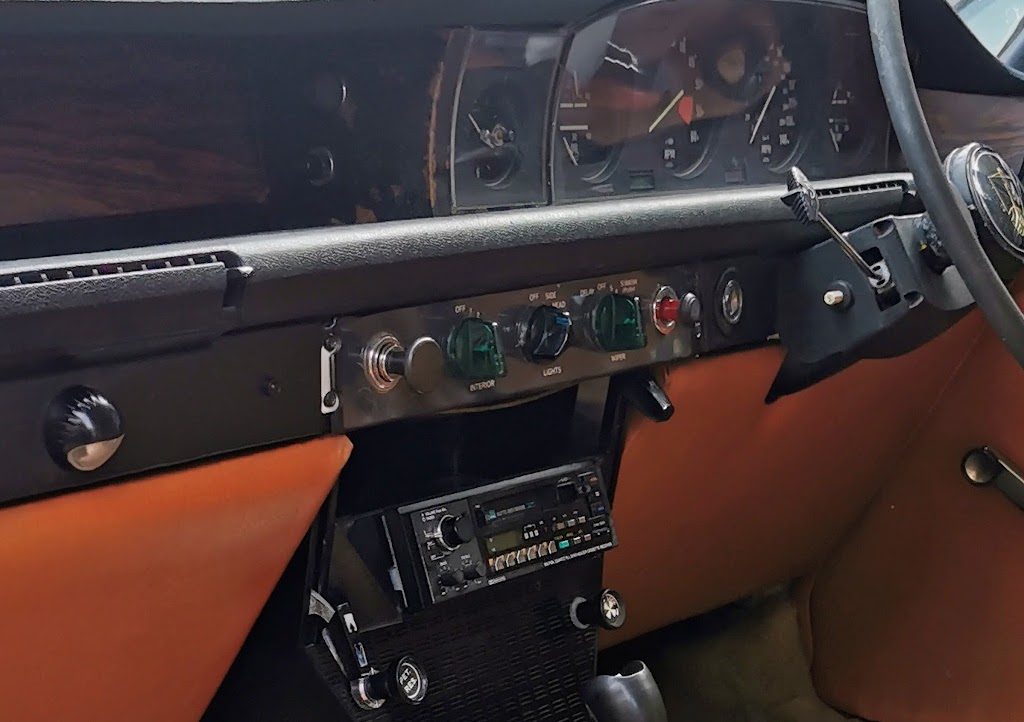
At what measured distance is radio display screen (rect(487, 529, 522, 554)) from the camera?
1093 mm

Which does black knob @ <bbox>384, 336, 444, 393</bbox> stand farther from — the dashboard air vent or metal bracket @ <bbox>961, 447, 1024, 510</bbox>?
metal bracket @ <bbox>961, 447, 1024, 510</bbox>

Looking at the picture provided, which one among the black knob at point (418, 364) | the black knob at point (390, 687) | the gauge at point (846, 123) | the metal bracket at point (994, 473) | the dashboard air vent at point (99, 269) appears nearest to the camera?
the dashboard air vent at point (99, 269)

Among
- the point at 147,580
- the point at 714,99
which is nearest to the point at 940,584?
the point at 714,99

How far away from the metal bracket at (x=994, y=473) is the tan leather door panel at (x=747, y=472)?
0.10 m

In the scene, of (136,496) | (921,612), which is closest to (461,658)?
(136,496)

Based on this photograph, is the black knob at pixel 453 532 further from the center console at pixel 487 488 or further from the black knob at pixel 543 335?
the black knob at pixel 543 335

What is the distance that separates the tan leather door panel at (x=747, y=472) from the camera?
129cm

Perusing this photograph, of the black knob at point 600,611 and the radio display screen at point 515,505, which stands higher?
the radio display screen at point 515,505

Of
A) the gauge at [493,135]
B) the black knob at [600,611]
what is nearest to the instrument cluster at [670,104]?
the gauge at [493,135]

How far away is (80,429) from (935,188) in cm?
70

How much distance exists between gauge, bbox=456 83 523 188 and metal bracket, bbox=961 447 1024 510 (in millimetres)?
820

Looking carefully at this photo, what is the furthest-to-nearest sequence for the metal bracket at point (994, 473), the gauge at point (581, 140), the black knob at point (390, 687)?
the metal bracket at point (994, 473)
the gauge at point (581, 140)
the black knob at point (390, 687)

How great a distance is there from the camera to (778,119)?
1655 millimetres

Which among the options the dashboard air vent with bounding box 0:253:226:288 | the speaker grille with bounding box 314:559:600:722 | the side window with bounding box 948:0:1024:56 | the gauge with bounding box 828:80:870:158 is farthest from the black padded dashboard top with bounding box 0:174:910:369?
the side window with bounding box 948:0:1024:56
